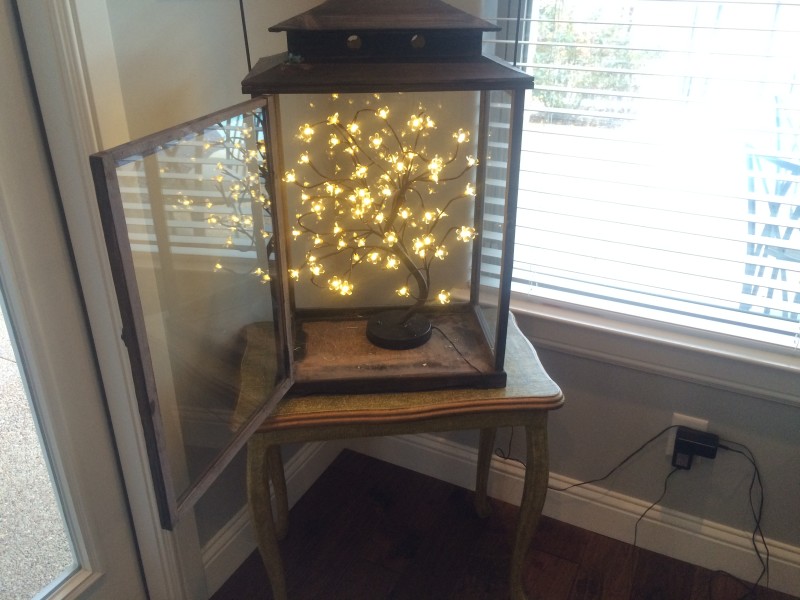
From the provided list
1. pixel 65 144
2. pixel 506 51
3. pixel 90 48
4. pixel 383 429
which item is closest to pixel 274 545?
pixel 383 429

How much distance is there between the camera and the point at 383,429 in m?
1.30

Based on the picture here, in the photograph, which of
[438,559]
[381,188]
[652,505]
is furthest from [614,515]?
[381,188]

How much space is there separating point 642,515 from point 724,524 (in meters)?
0.20

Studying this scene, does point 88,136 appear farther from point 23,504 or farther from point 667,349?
point 667,349

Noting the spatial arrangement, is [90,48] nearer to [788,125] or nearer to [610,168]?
[610,168]

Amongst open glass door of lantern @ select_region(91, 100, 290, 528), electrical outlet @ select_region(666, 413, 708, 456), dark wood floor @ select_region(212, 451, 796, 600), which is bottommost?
dark wood floor @ select_region(212, 451, 796, 600)

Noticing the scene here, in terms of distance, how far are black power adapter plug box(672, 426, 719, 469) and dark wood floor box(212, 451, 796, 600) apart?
1.00 feet

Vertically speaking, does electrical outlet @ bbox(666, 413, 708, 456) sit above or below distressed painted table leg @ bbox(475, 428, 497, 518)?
above

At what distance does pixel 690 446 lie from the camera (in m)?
1.62

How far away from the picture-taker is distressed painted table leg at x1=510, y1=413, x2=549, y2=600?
137 cm

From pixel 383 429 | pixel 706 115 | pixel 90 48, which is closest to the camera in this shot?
pixel 90 48

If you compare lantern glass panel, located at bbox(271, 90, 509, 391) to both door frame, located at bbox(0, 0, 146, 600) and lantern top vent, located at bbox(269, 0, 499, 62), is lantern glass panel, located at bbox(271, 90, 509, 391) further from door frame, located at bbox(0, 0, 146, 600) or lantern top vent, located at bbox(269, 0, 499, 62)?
door frame, located at bbox(0, 0, 146, 600)

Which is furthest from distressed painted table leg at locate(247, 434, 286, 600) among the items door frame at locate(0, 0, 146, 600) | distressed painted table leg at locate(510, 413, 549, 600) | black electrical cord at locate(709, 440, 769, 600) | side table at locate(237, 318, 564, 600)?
black electrical cord at locate(709, 440, 769, 600)

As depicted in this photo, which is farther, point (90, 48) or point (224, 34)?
point (224, 34)
